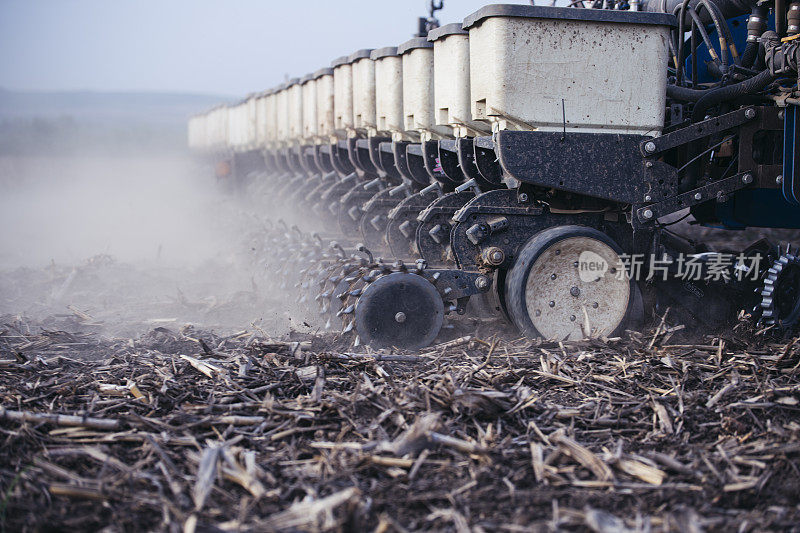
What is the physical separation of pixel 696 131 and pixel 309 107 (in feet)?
26.5

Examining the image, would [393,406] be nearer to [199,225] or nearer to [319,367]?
[319,367]

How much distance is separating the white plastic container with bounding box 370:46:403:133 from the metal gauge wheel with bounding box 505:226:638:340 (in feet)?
10.7

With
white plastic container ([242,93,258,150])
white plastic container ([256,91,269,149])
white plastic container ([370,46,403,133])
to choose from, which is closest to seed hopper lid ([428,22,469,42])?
white plastic container ([370,46,403,133])

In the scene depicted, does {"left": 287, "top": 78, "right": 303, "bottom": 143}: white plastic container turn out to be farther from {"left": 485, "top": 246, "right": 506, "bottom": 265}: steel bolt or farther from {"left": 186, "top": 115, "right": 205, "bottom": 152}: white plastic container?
{"left": 186, "top": 115, "right": 205, "bottom": 152}: white plastic container

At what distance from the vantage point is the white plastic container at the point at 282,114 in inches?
605

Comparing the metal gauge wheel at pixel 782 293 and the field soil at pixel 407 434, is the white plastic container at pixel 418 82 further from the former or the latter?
the metal gauge wheel at pixel 782 293

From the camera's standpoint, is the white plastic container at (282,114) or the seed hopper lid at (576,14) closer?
the seed hopper lid at (576,14)

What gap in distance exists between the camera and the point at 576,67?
605 cm

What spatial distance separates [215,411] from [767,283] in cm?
418

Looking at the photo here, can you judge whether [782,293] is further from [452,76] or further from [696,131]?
[452,76]

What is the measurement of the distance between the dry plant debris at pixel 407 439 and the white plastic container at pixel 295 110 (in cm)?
887

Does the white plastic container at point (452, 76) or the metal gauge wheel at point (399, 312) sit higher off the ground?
the white plastic container at point (452, 76)

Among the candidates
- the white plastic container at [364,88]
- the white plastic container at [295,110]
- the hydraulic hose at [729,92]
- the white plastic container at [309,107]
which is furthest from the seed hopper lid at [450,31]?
the white plastic container at [295,110]

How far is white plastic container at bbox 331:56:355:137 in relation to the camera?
426 inches
